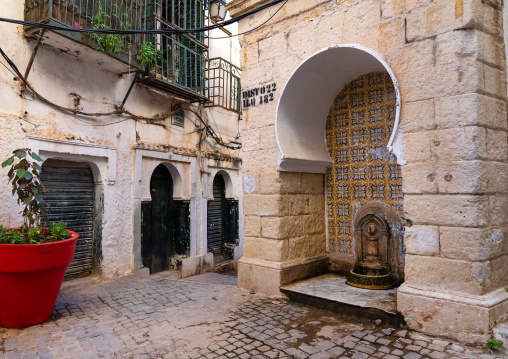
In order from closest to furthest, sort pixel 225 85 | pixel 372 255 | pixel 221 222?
1. pixel 372 255
2. pixel 221 222
3. pixel 225 85

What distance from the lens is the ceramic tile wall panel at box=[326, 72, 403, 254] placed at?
488 centimetres

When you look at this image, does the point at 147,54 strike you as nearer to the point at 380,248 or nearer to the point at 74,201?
the point at 74,201

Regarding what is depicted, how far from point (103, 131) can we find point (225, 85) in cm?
460

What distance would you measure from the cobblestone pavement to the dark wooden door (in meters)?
3.07

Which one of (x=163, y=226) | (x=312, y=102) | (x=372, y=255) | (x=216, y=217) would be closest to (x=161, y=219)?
(x=163, y=226)

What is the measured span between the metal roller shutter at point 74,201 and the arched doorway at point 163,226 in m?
1.16

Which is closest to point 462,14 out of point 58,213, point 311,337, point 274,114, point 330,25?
point 330,25

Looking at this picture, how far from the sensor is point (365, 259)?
187 inches

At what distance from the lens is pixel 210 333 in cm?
353

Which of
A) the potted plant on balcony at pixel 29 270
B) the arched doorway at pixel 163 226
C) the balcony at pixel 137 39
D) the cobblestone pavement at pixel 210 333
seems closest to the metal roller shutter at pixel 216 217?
the arched doorway at pixel 163 226

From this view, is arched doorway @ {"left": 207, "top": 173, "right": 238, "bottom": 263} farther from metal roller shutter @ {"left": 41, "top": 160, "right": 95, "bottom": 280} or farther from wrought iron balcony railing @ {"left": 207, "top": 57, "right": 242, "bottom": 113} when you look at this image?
metal roller shutter @ {"left": 41, "top": 160, "right": 95, "bottom": 280}

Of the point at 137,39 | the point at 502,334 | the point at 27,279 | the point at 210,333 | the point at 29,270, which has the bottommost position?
the point at 210,333

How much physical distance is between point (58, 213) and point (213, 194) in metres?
4.47

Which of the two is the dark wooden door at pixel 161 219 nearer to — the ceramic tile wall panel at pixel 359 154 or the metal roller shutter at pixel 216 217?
the metal roller shutter at pixel 216 217
